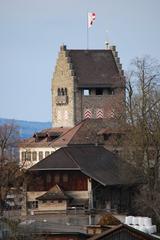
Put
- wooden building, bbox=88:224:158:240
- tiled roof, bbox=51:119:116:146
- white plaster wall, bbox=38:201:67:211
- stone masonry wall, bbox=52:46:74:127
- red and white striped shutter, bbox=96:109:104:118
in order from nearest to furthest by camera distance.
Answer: wooden building, bbox=88:224:158:240 → white plaster wall, bbox=38:201:67:211 → tiled roof, bbox=51:119:116:146 → red and white striped shutter, bbox=96:109:104:118 → stone masonry wall, bbox=52:46:74:127

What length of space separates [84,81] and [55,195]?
35.9 metres

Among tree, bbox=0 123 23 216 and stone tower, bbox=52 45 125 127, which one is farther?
stone tower, bbox=52 45 125 127

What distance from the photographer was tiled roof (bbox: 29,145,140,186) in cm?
8980

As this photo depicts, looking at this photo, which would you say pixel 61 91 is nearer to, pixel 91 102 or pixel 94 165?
pixel 91 102

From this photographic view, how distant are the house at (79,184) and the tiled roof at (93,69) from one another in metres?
31.2

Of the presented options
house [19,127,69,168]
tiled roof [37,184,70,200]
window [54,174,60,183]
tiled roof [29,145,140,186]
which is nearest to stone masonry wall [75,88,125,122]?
house [19,127,69,168]

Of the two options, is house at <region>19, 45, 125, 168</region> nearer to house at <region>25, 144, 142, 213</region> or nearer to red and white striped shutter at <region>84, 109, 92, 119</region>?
red and white striped shutter at <region>84, 109, 92, 119</region>

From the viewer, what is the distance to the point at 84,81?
4875 inches

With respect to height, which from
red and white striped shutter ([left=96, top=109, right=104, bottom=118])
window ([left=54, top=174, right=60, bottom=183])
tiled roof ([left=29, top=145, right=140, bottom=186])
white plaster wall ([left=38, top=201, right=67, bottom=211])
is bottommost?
white plaster wall ([left=38, top=201, right=67, bottom=211])

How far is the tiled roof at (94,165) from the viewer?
89800 mm

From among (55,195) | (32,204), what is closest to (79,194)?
(55,195)

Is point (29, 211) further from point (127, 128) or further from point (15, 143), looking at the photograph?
point (15, 143)

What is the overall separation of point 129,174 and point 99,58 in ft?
121

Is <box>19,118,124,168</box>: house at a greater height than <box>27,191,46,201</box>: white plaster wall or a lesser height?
greater
